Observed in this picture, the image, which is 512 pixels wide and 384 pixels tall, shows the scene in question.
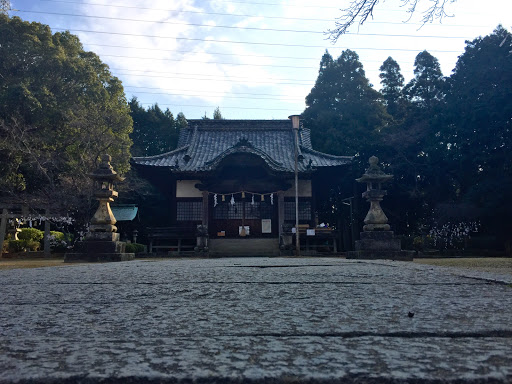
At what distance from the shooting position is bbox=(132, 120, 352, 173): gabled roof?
18.8 metres

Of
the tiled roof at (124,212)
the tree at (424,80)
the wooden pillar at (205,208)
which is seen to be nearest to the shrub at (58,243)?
the tiled roof at (124,212)

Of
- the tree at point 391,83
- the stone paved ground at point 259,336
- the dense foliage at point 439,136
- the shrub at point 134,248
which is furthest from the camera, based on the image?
the tree at point 391,83

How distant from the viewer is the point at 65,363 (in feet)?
3.51

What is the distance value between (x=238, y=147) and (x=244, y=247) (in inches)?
Answer: 182

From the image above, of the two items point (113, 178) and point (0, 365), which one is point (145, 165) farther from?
point (0, 365)

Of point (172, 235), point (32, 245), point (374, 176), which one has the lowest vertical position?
point (32, 245)

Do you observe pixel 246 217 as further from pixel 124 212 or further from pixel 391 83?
pixel 391 83

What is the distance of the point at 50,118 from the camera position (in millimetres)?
19859

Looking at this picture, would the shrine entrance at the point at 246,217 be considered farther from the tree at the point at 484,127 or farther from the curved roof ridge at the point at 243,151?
the tree at the point at 484,127

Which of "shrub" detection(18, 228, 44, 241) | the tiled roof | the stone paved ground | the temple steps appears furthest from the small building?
the stone paved ground

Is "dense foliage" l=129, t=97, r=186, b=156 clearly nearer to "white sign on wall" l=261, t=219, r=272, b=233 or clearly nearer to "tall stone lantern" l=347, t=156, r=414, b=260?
"white sign on wall" l=261, t=219, r=272, b=233

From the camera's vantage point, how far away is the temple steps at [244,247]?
16.9 meters

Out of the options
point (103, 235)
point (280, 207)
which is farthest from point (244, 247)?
point (103, 235)

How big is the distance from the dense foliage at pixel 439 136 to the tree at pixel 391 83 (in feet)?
0.23
